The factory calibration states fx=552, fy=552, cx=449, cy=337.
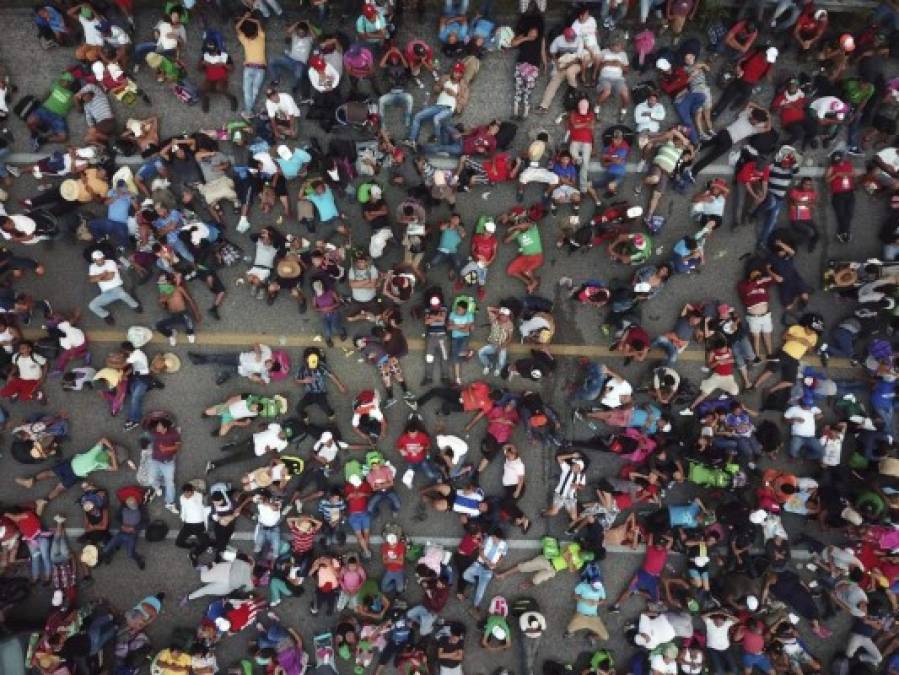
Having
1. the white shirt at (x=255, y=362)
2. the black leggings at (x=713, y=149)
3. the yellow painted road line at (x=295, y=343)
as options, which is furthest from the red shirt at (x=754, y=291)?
the white shirt at (x=255, y=362)

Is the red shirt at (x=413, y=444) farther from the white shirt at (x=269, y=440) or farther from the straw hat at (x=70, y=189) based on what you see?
the straw hat at (x=70, y=189)

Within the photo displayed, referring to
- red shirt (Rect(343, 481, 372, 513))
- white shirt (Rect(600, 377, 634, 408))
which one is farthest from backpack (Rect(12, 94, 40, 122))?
white shirt (Rect(600, 377, 634, 408))

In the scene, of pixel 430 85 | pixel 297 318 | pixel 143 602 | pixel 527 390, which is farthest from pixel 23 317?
pixel 527 390

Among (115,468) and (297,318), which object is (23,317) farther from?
(297,318)

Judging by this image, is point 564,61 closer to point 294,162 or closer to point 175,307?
point 294,162

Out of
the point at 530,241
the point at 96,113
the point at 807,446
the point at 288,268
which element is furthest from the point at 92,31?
the point at 807,446

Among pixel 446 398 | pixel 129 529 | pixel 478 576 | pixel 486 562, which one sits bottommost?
pixel 478 576
